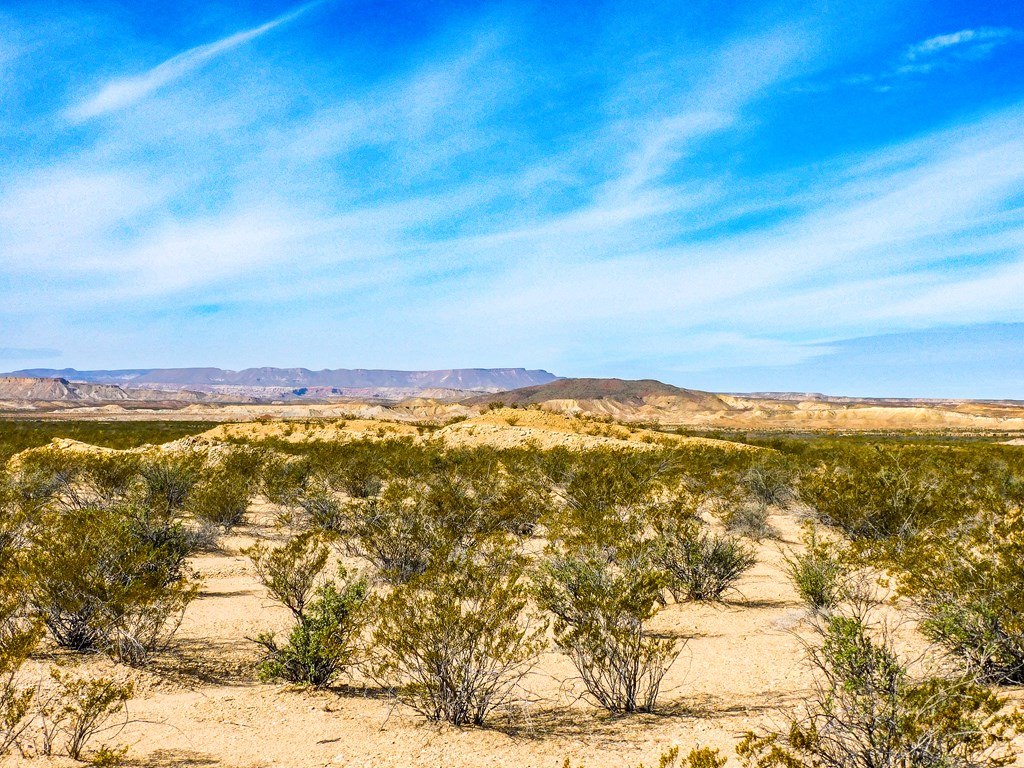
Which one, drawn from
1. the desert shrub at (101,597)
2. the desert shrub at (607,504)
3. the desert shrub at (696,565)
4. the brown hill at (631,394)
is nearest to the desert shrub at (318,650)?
the desert shrub at (101,597)

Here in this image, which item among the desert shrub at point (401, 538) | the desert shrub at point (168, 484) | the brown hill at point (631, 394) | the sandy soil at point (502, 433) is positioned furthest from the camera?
the brown hill at point (631, 394)

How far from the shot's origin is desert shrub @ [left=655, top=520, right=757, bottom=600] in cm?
1064

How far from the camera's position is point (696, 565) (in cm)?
1072

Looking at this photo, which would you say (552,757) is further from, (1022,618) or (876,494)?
(876,494)

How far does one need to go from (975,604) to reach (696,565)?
454cm

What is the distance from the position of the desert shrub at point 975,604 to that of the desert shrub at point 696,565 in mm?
3066

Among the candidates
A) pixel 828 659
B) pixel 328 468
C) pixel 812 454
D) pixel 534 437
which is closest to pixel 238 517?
pixel 328 468

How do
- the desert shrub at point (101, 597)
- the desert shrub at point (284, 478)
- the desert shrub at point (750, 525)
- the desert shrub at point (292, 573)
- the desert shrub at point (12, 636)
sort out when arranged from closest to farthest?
the desert shrub at point (12, 636) < the desert shrub at point (101, 597) < the desert shrub at point (292, 573) < the desert shrub at point (750, 525) < the desert shrub at point (284, 478)

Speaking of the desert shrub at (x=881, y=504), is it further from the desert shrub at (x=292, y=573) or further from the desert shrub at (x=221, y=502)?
the desert shrub at (x=221, y=502)

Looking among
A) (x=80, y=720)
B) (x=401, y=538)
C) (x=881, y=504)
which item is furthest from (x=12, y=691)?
(x=881, y=504)

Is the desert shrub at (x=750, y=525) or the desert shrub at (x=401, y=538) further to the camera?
the desert shrub at (x=750, y=525)

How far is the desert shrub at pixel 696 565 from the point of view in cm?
1064

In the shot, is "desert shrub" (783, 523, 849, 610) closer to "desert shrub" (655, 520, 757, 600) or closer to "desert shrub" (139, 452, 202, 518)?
Answer: "desert shrub" (655, 520, 757, 600)

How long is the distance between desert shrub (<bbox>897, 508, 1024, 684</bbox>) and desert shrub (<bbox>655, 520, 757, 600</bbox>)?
307cm
